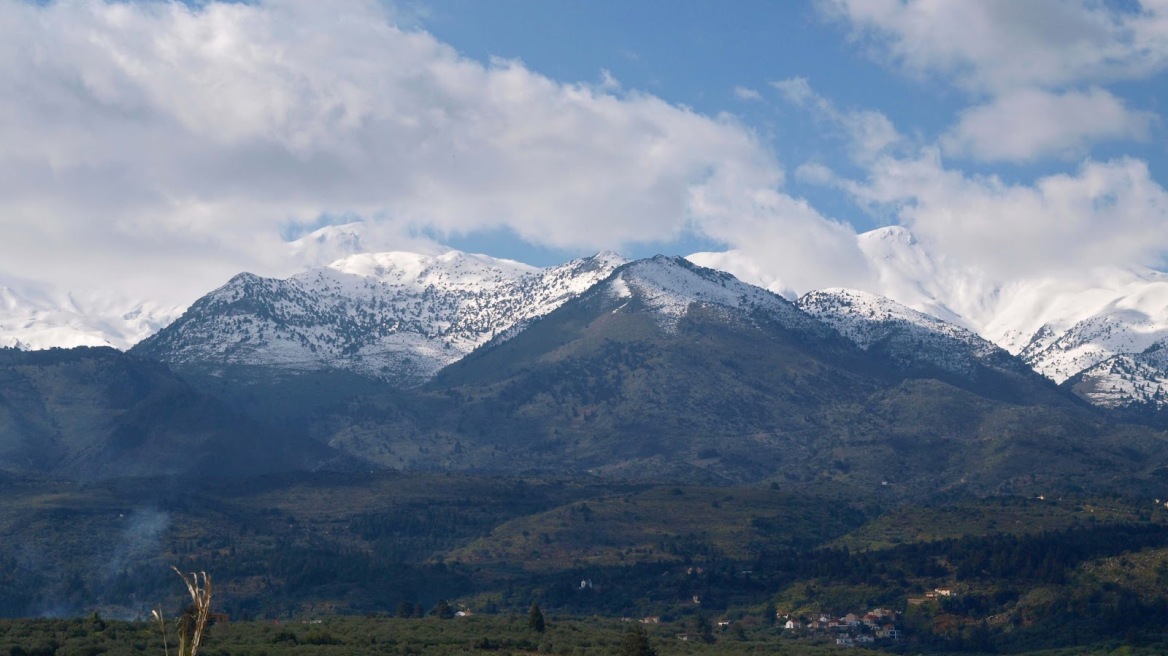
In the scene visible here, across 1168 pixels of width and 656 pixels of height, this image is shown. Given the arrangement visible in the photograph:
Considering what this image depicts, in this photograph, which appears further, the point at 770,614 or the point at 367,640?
the point at 770,614

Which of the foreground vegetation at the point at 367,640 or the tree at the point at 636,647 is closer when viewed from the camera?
Result: the foreground vegetation at the point at 367,640

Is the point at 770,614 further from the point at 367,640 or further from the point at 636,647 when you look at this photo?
the point at 636,647

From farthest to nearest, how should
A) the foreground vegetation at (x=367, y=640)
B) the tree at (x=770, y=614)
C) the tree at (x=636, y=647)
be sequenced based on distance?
the tree at (x=770, y=614)
the tree at (x=636, y=647)
the foreground vegetation at (x=367, y=640)

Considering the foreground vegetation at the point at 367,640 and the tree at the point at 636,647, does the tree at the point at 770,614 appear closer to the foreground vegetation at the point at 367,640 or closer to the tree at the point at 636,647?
the foreground vegetation at the point at 367,640

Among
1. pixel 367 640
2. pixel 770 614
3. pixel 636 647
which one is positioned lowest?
pixel 367 640

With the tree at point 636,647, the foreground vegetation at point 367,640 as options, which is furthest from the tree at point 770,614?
the tree at point 636,647

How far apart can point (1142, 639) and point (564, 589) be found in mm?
72307

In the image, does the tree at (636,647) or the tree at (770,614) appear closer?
the tree at (636,647)

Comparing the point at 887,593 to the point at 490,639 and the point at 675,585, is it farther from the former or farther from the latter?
the point at 490,639

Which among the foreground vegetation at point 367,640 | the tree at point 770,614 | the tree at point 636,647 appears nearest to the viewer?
the foreground vegetation at point 367,640

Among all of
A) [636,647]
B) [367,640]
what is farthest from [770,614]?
[636,647]

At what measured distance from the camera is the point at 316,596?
7451 inches

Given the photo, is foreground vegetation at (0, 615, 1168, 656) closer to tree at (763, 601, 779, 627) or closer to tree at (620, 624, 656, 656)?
tree at (620, 624, 656, 656)

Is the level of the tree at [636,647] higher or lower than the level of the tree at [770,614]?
lower
